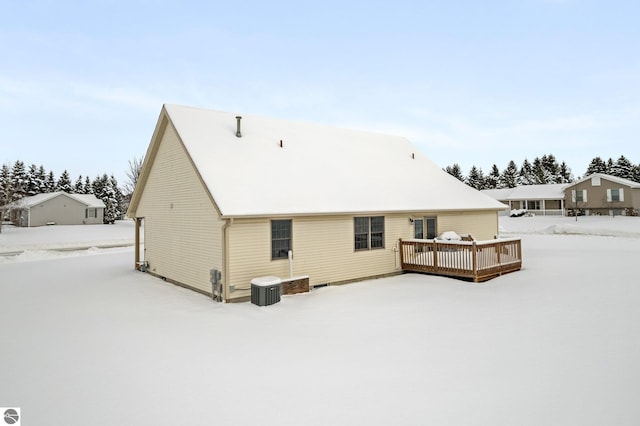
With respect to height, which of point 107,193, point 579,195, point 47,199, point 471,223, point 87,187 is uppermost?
point 87,187

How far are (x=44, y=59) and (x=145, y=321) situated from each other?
71.0ft

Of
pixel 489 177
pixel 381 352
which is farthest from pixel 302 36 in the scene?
pixel 489 177

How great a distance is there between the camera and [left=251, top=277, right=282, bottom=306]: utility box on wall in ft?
31.7

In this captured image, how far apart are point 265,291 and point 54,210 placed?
161 feet

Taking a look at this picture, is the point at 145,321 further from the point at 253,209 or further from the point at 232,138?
the point at 232,138

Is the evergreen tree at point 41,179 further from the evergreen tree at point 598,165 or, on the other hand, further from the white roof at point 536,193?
the evergreen tree at point 598,165

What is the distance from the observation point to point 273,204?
11.0 meters

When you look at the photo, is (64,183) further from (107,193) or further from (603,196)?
(603,196)

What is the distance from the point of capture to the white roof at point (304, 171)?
11.2 m

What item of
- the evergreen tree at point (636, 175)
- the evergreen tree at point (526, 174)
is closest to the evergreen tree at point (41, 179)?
the evergreen tree at point (526, 174)

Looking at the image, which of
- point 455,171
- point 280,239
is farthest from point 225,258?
point 455,171

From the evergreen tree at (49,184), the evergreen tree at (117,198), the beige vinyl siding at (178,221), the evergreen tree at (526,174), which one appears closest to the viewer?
the beige vinyl siding at (178,221)

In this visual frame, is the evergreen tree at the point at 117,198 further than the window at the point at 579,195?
Yes

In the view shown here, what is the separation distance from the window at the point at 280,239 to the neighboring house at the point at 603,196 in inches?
1704
